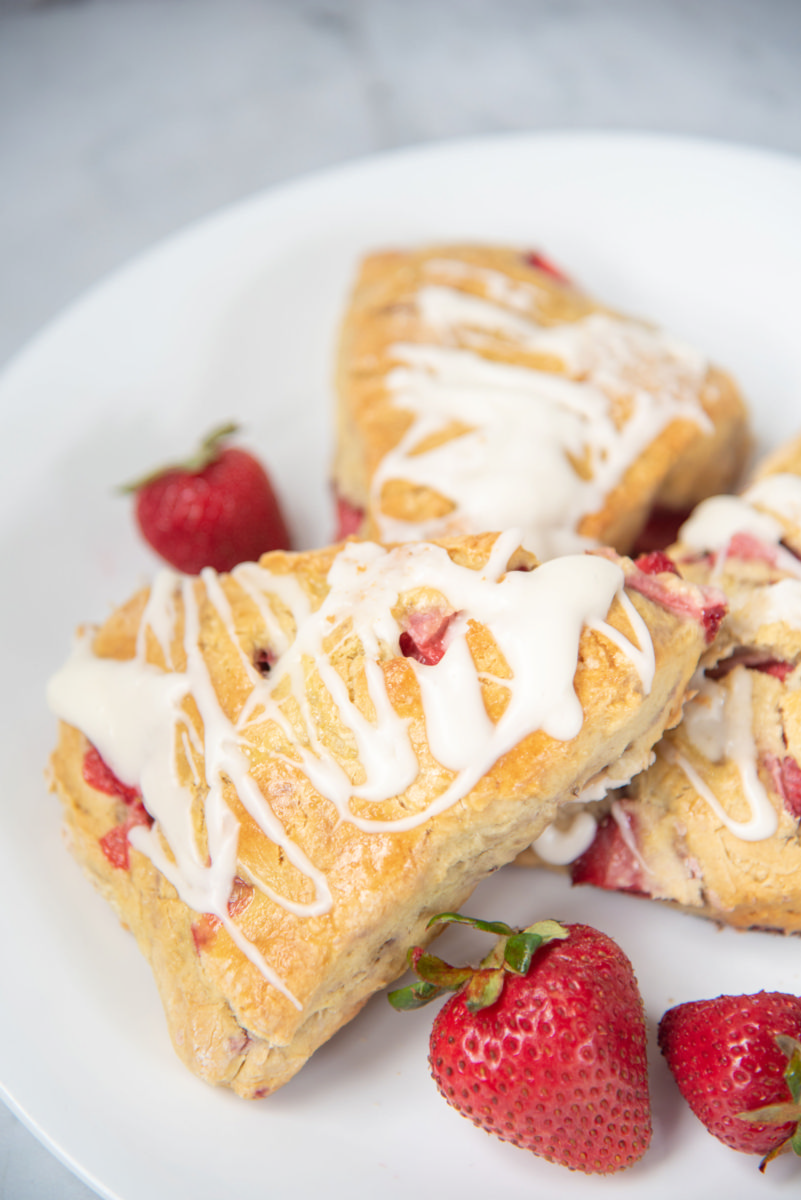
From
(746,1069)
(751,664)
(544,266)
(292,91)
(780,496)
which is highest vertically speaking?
(292,91)

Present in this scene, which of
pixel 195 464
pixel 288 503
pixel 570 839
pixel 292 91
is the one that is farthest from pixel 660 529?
pixel 292 91

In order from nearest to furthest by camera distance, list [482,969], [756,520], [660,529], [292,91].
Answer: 1. [482,969]
2. [756,520]
3. [660,529]
4. [292,91]

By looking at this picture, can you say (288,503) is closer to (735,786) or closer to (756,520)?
(756,520)

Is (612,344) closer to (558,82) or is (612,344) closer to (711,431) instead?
(711,431)

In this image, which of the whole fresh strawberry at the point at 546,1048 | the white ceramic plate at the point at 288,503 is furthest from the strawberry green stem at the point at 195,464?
the whole fresh strawberry at the point at 546,1048

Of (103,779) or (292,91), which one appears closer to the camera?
A: (103,779)

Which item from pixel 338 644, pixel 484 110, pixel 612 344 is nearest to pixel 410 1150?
pixel 338 644

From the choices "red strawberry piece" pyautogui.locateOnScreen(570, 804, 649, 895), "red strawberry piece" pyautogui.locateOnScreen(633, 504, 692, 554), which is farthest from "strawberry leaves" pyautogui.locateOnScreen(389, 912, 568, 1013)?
"red strawberry piece" pyautogui.locateOnScreen(633, 504, 692, 554)
